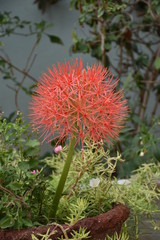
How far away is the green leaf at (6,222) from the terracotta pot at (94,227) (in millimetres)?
20

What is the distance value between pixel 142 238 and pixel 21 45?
89.0 inches

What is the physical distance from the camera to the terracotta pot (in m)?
1.12

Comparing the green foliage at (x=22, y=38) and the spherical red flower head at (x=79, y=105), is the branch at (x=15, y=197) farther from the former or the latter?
the green foliage at (x=22, y=38)

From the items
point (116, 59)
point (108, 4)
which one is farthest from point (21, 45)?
point (108, 4)

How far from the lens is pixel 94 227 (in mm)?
1173

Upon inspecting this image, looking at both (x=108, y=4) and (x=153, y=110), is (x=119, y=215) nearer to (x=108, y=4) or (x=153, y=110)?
(x=108, y=4)

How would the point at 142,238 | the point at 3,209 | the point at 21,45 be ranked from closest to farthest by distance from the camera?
the point at 3,209, the point at 142,238, the point at 21,45

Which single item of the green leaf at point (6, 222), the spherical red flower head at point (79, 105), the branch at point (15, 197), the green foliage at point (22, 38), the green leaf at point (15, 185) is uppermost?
the green foliage at point (22, 38)

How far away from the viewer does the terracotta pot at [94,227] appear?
1.12 meters

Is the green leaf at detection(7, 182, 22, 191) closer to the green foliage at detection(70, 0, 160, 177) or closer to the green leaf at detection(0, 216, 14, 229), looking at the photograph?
the green leaf at detection(0, 216, 14, 229)

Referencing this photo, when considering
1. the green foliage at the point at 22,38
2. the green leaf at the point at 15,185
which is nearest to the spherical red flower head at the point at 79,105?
the green leaf at the point at 15,185

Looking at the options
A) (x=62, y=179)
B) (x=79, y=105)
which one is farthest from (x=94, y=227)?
(x=79, y=105)

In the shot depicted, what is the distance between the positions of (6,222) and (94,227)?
0.23m

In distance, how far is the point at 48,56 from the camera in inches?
135
